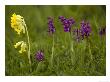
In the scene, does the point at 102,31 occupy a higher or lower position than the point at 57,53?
higher

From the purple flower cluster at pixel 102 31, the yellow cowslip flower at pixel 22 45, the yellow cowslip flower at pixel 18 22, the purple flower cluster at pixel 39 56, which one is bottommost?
the purple flower cluster at pixel 39 56

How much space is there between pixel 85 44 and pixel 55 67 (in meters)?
0.27

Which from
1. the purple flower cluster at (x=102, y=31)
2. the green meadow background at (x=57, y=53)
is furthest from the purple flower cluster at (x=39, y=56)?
the purple flower cluster at (x=102, y=31)

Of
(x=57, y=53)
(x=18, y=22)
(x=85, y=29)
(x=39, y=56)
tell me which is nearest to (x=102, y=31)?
(x=85, y=29)

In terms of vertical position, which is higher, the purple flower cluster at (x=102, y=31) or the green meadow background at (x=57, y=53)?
the purple flower cluster at (x=102, y=31)

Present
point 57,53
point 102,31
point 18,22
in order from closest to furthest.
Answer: point 18,22
point 57,53
point 102,31

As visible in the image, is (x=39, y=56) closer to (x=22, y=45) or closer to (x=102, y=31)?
(x=22, y=45)

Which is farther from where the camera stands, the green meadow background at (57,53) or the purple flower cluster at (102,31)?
the purple flower cluster at (102,31)

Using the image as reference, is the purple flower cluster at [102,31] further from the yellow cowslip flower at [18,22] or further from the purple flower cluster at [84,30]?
the yellow cowslip flower at [18,22]

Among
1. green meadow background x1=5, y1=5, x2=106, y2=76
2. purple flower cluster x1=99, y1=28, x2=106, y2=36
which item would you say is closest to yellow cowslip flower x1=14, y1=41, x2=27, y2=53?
green meadow background x1=5, y1=5, x2=106, y2=76

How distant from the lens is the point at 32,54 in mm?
3297

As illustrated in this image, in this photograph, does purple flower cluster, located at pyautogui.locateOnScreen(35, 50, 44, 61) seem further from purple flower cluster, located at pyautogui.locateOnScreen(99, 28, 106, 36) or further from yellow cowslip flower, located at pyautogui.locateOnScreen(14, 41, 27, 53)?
purple flower cluster, located at pyautogui.locateOnScreen(99, 28, 106, 36)
